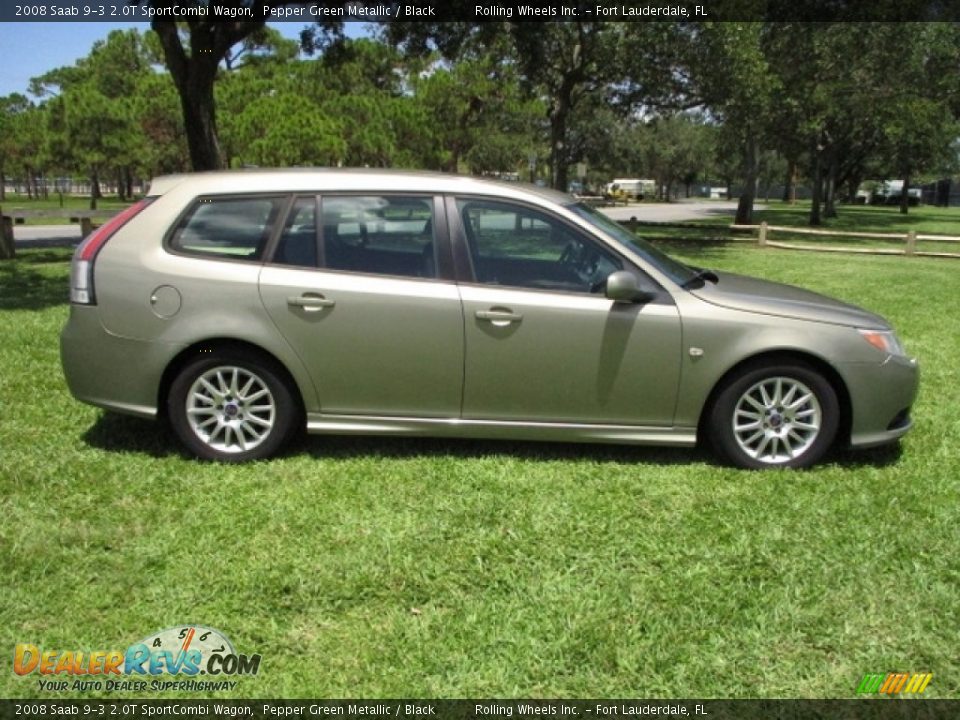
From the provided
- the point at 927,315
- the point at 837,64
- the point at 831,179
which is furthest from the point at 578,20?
the point at 831,179

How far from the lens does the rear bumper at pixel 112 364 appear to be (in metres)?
4.46

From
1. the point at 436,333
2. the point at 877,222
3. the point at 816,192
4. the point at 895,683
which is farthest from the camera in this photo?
the point at 877,222

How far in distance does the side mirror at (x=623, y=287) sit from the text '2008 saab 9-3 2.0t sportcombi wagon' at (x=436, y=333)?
1 centimetres

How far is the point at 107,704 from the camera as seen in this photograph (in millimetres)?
2596

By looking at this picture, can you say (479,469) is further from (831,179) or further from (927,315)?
(831,179)

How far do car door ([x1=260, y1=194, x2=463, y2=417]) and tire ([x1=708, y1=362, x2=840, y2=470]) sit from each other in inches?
61.5

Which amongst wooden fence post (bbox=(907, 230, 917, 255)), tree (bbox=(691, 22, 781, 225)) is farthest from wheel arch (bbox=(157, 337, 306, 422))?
wooden fence post (bbox=(907, 230, 917, 255))

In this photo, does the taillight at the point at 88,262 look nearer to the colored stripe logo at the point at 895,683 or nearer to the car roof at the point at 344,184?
the car roof at the point at 344,184

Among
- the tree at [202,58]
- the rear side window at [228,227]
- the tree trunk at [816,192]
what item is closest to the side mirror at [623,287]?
the rear side window at [228,227]

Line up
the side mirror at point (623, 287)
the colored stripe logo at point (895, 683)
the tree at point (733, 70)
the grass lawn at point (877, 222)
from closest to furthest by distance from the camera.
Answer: the colored stripe logo at point (895, 683) < the side mirror at point (623, 287) < the tree at point (733, 70) < the grass lawn at point (877, 222)

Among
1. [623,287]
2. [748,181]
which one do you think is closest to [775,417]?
[623,287]

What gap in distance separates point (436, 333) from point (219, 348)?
1.27 meters

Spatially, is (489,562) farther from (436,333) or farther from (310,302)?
(310,302)

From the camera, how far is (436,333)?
439 cm
